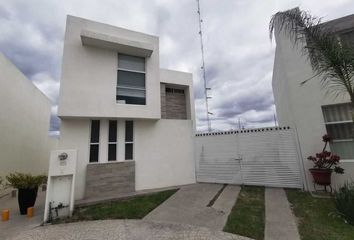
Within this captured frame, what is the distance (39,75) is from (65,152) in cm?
886

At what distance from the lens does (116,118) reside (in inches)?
301

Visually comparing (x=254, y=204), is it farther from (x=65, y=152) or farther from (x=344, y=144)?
(x=65, y=152)

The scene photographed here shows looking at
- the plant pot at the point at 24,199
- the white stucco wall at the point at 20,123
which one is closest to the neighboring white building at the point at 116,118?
the plant pot at the point at 24,199

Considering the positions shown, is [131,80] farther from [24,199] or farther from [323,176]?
[323,176]

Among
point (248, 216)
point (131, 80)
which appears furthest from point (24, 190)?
point (248, 216)

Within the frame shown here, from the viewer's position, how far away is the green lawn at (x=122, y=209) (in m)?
4.94

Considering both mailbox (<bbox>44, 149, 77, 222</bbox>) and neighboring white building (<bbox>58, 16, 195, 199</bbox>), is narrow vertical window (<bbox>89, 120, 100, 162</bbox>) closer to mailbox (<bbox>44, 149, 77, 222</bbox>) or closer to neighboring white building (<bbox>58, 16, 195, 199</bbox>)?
neighboring white building (<bbox>58, 16, 195, 199</bbox>)

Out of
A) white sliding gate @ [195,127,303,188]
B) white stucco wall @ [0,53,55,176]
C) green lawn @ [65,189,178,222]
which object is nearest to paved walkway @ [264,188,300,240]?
white sliding gate @ [195,127,303,188]

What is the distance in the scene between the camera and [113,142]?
25.6 feet

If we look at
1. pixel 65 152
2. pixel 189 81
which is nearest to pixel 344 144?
pixel 189 81

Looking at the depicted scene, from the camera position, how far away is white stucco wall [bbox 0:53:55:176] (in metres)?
7.93

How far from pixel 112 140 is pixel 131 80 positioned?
312cm

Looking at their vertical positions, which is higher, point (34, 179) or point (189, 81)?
point (189, 81)

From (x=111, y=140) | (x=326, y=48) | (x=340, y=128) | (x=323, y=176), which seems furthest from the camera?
(x=111, y=140)
